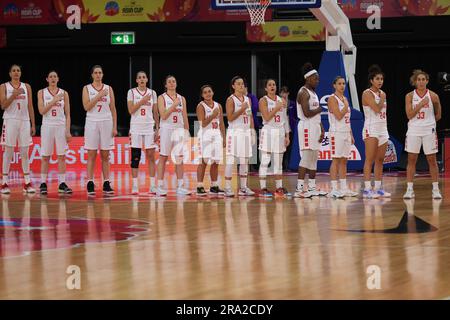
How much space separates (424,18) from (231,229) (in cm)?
1372

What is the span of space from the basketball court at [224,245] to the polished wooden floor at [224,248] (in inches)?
0.5

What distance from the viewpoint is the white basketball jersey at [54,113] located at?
13617mm

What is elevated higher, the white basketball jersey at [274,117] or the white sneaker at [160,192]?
the white basketball jersey at [274,117]

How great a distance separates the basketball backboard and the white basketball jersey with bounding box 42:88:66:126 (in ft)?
10.5

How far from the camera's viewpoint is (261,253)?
773 cm

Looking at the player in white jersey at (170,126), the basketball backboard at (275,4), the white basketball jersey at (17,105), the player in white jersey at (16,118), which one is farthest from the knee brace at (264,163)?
the white basketball jersey at (17,105)

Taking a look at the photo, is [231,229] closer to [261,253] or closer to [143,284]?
[261,253]

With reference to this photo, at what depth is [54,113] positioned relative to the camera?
1363 cm

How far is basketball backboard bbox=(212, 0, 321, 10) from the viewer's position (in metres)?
14.9

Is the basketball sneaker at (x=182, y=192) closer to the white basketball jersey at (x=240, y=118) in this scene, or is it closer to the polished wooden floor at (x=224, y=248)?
the polished wooden floor at (x=224, y=248)

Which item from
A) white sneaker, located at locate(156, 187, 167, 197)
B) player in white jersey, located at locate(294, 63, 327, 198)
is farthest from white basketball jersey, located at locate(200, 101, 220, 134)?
player in white jersey, located at locate(294, 63, 327, 198)

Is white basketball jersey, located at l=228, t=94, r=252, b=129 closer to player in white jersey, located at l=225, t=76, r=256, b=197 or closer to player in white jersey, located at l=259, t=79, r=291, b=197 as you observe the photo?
player in white jersey, located at l=225, t=76, r=256, b=197

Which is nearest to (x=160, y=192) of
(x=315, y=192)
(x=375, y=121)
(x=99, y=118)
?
(x=99, y=118)
